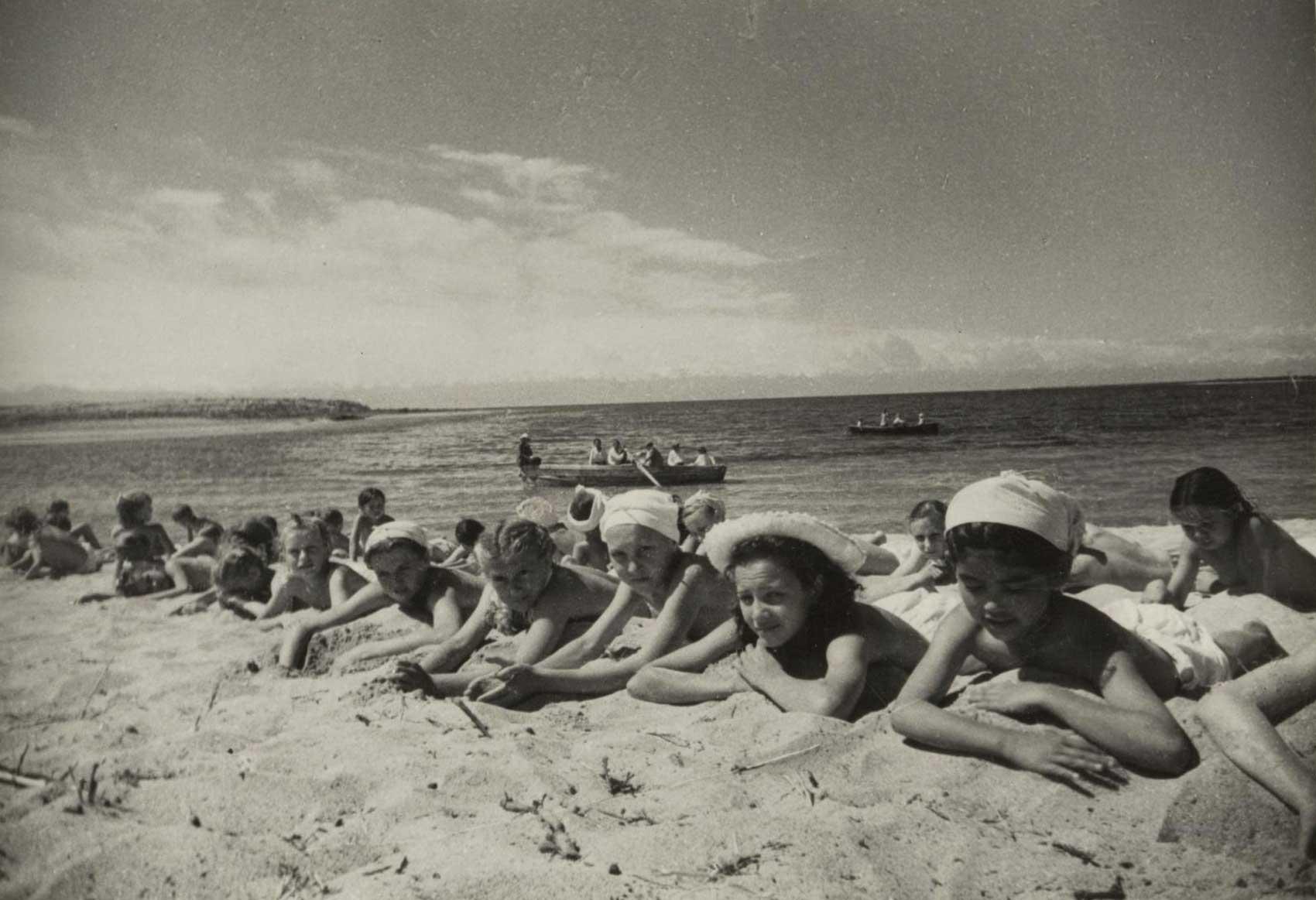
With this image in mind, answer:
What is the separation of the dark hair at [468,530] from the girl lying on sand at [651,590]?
11.0ft

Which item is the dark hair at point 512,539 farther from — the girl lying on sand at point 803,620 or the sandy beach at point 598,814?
the girl lying on sand at point 803,620

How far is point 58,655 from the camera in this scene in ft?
18.0

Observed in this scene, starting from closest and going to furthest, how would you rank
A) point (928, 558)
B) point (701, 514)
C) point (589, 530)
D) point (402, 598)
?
1. point (402, 598)
2. point (701, 514)
3. point (928, 558)
4. point (589, 530)

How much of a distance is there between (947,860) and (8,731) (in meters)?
4.19

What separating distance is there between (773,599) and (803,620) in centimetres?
18

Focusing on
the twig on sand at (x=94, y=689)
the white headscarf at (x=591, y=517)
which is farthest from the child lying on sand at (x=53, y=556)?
the white headscarf at (x=591, y=517)

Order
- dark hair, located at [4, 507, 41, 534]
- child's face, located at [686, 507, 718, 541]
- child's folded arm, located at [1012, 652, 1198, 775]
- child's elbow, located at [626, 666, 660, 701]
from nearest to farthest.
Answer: child's folded arm, located at [1012, 652, 1198, 775] < child's elbow, located at [626, 666, 660, 701] < child's face, located at [686, 507, 718, 541] < dark hair, located at [4, 507, 41, 534]

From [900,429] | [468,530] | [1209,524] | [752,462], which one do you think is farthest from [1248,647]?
[900,429]

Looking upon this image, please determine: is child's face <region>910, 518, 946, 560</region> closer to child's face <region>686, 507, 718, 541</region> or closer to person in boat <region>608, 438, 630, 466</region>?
child's face <region>686, 507, 718, 541</region>

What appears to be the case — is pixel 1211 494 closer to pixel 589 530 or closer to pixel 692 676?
pixel 692 676

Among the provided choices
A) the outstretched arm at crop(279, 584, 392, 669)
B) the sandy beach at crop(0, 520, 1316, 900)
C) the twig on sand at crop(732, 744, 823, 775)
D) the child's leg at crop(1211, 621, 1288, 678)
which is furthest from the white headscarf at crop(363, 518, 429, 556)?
the child's leg at crop(1211, 621, 1288, 678)

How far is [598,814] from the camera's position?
8.60ft

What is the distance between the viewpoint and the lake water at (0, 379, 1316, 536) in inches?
730

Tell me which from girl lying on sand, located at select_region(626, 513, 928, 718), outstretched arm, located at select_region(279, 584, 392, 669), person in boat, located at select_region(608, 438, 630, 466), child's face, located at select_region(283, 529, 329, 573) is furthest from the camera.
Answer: person in boat, located at select_region(608, 438, 630, 466)
